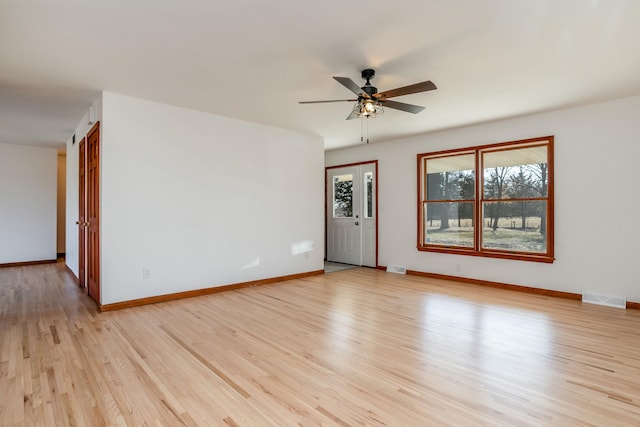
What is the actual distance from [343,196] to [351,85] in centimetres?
468

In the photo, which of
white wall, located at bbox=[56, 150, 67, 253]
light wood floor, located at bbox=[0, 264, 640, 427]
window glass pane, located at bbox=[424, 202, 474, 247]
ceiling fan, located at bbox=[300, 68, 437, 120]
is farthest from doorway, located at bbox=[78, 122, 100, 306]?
window glass pane, located at bbox=[424, 202, 474, 247]

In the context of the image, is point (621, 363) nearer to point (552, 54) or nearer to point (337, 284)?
point (552, 54)

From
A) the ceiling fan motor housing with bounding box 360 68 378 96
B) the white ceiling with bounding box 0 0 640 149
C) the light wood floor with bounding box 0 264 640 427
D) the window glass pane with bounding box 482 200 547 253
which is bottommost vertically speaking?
the light wood floor with bounding box 0 264 640 427

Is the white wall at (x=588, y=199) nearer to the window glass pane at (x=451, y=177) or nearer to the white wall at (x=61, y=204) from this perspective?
the window glass pane at (x=451, y=177)

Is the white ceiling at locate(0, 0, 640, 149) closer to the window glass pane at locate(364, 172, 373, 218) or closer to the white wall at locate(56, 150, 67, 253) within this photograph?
the window glass pane at locate(364, 172, 373, 218)

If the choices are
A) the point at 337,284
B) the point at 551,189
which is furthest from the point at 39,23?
the point at 551,189

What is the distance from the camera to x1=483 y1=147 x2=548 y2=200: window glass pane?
4983 mm

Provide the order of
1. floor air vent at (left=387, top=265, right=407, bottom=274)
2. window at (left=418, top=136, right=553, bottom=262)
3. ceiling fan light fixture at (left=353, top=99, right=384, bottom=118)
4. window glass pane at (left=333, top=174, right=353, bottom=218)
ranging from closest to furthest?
ceiling fan light fixture at (left=353, top=99, right=384, bottom=118)
window at (left=418, top=136, right=553, bottom=262)
floor air vent at (left=387, top=265, right=407, bottom=274)
window glass pane at (left=333, top=174, right=353, bottom=218)

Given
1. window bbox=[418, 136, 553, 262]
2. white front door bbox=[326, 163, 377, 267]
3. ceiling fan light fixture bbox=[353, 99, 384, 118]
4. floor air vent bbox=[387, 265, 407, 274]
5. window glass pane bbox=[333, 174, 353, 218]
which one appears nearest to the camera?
ceiling fan light fixture bbox=[353, 99, 384, 118]

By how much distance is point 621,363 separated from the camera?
265cm

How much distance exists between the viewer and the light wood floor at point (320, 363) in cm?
201

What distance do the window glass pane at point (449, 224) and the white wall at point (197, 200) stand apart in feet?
6.67

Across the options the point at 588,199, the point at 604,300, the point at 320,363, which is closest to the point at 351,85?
the point at 320,363

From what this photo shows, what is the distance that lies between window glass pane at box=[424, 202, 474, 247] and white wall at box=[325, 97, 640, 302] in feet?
1.23
